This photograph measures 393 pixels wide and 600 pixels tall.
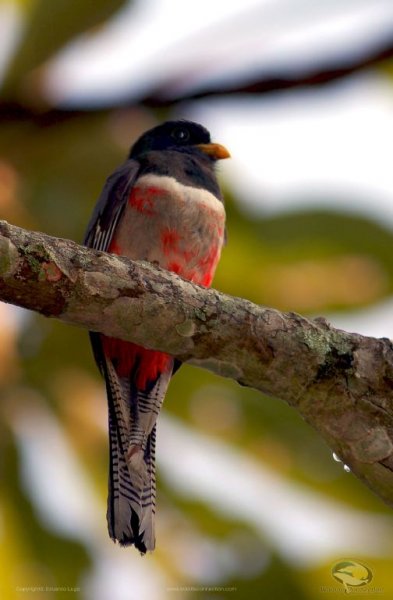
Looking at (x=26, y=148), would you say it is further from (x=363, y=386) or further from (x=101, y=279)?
(x=363, y=386)

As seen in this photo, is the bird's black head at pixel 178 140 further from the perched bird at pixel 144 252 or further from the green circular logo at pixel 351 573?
the green circular logo at pixel 351 573

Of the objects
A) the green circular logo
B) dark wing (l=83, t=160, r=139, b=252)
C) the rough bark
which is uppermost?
dark wing (l=83, t=160, r=139, b=252)

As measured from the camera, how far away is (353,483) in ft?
10.4

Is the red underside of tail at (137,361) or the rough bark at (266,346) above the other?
the red underside of tail at (137,361)

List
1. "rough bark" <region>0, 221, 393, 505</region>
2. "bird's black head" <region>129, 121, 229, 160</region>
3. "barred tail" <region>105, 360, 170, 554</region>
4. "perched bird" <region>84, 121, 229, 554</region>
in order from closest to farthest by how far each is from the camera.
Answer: "rough bark" <region>0, 221, 393, 505</region> < "barred tail" <region>105, 360, 170, 554</region> < "perched bird" <region>84, 121, 229, 554</region> < "bird's black head" <region>129, 121, 229, 160</region>

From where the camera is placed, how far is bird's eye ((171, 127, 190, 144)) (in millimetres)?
4391

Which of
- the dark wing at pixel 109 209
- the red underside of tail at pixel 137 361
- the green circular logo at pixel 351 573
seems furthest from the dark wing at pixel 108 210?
the green circular logo at pixel 351 573

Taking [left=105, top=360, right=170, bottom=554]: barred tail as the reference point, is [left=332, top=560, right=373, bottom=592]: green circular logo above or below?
below

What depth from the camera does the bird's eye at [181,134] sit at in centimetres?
439

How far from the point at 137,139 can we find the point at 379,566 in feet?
7.09

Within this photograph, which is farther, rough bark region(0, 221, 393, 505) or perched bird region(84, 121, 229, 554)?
perched bird region(84, 121, 229, 554)

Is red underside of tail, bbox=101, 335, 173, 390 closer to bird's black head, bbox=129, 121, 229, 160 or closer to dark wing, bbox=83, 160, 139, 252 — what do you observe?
dark wing, bbox=83, 160, 139, 252

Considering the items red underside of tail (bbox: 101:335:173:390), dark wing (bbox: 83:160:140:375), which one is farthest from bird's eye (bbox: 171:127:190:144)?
red underside of tail (bbox: 101:335:173:390)

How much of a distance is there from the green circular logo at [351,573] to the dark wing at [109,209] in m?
1.48
